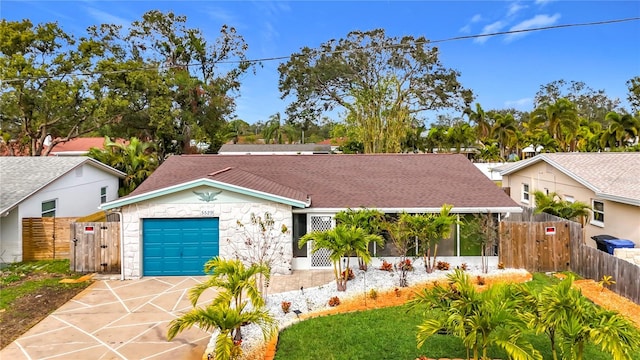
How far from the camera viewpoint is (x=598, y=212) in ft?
53.9

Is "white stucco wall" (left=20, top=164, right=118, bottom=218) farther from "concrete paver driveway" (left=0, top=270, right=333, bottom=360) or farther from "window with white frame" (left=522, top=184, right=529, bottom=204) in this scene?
"window with white frame" (left=522, top=184, right=529, bottom=204)

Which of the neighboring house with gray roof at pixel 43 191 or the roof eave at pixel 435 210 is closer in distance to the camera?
the roof eave at pixel 435 210

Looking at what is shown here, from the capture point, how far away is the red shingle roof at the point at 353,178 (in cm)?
1459

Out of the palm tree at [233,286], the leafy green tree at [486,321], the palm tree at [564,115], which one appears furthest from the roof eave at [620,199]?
the palm tree at [564,115]

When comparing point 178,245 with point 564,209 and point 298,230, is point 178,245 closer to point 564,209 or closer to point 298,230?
point 298,230

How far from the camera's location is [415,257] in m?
14.2

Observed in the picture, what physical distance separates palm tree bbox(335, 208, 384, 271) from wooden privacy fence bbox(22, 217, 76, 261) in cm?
1109

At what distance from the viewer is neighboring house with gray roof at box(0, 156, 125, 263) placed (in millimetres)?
15250

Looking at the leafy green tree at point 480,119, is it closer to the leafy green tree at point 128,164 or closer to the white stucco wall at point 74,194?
the leafy green tree at point 128,164

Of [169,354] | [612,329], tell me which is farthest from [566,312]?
[169,354]

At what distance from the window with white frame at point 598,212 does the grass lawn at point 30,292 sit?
19.8 m

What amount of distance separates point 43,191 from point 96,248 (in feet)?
17.3

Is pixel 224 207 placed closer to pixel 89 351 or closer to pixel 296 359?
pixel 89 351

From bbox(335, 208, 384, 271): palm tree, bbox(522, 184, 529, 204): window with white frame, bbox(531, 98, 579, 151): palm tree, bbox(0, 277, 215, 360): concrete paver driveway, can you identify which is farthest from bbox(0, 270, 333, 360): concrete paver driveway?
bbox(531, 98, 579, 151): palm tree
